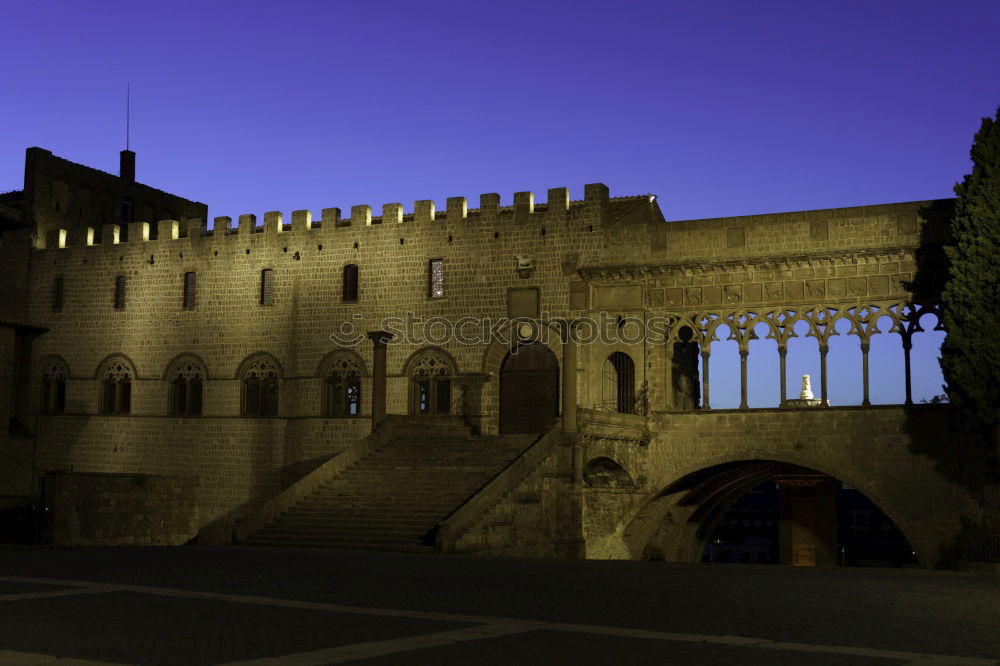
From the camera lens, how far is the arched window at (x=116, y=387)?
37.2 m

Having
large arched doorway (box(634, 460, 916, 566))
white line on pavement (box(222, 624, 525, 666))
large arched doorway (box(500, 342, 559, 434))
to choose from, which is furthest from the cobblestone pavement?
large arched doorway (box(634, 460, 916, 566))

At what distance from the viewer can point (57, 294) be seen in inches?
1524

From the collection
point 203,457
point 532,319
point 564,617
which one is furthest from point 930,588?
point 203,457

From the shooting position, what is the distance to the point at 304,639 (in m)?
9.77

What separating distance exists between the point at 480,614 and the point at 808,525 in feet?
103

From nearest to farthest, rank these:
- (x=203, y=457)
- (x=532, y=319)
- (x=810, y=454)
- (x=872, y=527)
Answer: (x=810, y=454), (x=532, y=319), (x=203, y=457), (x=872, y=527)

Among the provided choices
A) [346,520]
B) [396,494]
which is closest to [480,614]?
[346,520]

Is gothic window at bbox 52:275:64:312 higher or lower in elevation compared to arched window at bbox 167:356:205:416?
higher

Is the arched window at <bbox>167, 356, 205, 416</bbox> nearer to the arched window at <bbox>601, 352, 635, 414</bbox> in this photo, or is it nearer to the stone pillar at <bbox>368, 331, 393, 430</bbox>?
the stone pillar at <bbox>368, 331, 393, 430</bbox>

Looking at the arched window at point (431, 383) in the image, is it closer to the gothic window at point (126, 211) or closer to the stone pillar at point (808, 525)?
the stone pillar at point (808, 525)

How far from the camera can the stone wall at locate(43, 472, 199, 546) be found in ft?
78.3

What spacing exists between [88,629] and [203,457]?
84.0 feet

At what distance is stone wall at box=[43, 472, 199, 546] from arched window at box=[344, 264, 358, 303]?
798cm

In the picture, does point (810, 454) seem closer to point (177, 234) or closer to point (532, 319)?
point (532, 319)
